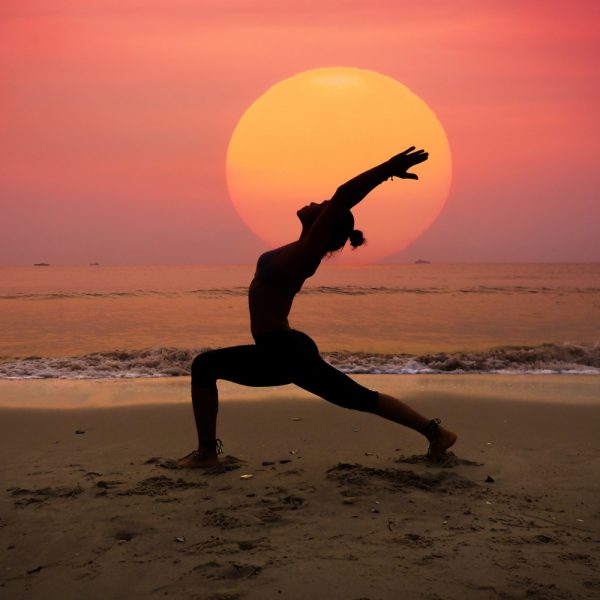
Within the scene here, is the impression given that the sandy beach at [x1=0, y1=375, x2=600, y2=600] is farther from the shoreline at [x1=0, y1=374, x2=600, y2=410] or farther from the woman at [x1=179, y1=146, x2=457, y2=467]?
the shoreline at [x1=0, y1=374, x2=600, y2=410]

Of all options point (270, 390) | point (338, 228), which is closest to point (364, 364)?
point (270, 390)

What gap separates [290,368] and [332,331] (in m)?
15.1

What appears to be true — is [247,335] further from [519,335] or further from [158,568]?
[158,568]

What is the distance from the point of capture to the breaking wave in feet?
34.5

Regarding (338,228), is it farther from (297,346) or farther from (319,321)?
(319,321)

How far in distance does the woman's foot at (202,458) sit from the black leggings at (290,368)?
517 millimetres

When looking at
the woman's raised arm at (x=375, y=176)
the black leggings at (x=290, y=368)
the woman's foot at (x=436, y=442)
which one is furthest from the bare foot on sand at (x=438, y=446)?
the woman's raised arm at (x=375, y=176)

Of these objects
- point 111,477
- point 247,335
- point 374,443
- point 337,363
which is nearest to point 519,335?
point 247,335

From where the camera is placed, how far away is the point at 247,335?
59.8 feet

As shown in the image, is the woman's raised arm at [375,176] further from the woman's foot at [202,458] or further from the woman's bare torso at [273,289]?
the woman's foot at [202,458]

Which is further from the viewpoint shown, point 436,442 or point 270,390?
point 270,390

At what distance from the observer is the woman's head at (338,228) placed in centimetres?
421

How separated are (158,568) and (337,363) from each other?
8582 mm

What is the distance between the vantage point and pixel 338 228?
4.21 metres
